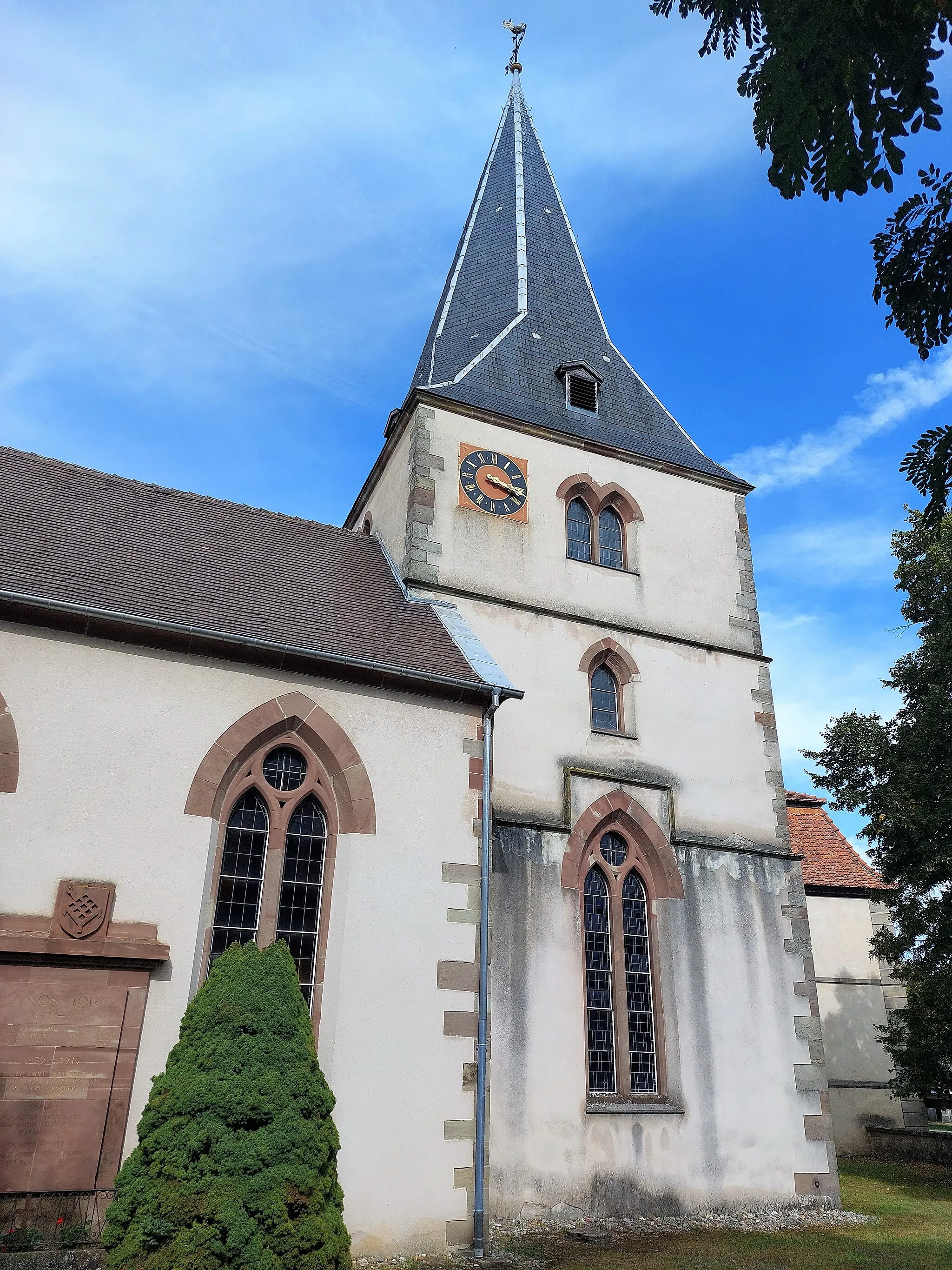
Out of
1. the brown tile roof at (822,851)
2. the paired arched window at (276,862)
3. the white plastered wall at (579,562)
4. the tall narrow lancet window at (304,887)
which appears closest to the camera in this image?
the paired arched window at (276,862)

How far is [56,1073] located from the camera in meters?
8.54

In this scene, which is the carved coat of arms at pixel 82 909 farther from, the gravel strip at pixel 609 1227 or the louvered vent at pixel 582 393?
the louvered vent at pixel 582 393

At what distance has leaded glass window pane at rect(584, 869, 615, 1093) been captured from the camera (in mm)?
12469

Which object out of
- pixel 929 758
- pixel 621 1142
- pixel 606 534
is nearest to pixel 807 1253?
pixel 621 1142

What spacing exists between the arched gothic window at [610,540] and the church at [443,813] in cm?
6

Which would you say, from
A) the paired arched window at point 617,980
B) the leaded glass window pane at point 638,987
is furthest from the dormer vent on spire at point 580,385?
the leaded glass window pane at point 638,987

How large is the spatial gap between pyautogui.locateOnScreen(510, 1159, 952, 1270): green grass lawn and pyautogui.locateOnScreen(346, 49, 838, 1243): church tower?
870 millimetres

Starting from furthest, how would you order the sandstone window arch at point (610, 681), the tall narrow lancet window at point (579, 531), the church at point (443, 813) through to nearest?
the tall narrow lancet window at point (579, 531) → the sandstone window arch at point (610, 681) → the church at point (443, 813)

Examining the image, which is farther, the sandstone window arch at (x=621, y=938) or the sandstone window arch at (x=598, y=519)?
the sandstone window arch at (x=598, y=519)

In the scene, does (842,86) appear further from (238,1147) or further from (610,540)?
(610,540)

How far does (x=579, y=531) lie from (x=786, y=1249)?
10.4 m

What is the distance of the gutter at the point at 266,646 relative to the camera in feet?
32.6

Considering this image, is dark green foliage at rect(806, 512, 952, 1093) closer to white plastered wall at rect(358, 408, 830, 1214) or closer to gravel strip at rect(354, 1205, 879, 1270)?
white plastered wall at rect(358, 408, 830, 1214)

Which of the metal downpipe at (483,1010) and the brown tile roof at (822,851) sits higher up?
the brown tile roof at (822,851)
